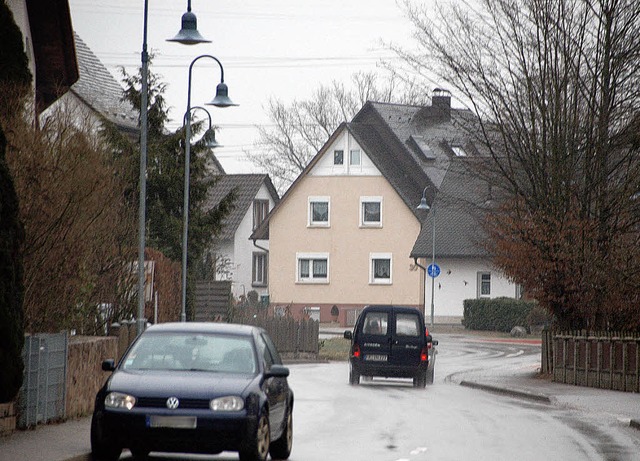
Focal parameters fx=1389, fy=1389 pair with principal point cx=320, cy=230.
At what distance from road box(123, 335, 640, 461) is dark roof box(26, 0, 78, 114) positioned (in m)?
8.11

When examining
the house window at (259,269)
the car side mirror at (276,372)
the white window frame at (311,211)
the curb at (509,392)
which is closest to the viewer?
the car side mirror at (276,372)

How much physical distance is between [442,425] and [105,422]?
8154 mm

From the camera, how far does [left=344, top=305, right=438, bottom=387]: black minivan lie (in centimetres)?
3170

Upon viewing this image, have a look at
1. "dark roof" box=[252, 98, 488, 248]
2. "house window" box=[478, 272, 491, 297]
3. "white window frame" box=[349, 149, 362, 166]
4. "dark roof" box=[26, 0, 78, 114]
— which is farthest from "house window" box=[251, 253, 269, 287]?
"dark roof" box=[26, 0, 78, 114]

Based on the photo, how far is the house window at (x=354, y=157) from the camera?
253 ft

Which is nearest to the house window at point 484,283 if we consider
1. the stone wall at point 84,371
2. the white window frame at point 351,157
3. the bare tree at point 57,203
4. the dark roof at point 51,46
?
the white window frame at point 351,157

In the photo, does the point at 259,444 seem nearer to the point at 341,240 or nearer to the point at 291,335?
the point at 291,335

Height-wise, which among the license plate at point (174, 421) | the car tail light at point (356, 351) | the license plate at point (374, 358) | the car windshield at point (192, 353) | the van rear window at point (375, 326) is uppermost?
the van rear window at point (375, 326)

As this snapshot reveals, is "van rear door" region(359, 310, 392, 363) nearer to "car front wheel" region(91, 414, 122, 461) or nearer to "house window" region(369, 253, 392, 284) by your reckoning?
"car front wheel" region(91, 414, 122, 461)

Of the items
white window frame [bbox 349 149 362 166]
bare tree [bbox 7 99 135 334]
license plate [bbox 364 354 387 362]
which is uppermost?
white window frame [bbox 349 149 362 166]

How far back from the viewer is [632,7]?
112ft

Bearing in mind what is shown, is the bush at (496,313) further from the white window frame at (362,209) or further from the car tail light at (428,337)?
the car tail light at (428,337)

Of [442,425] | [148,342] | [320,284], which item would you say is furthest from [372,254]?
[148,342]

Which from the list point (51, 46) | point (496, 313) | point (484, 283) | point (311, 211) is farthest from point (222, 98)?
point (311, 211)
